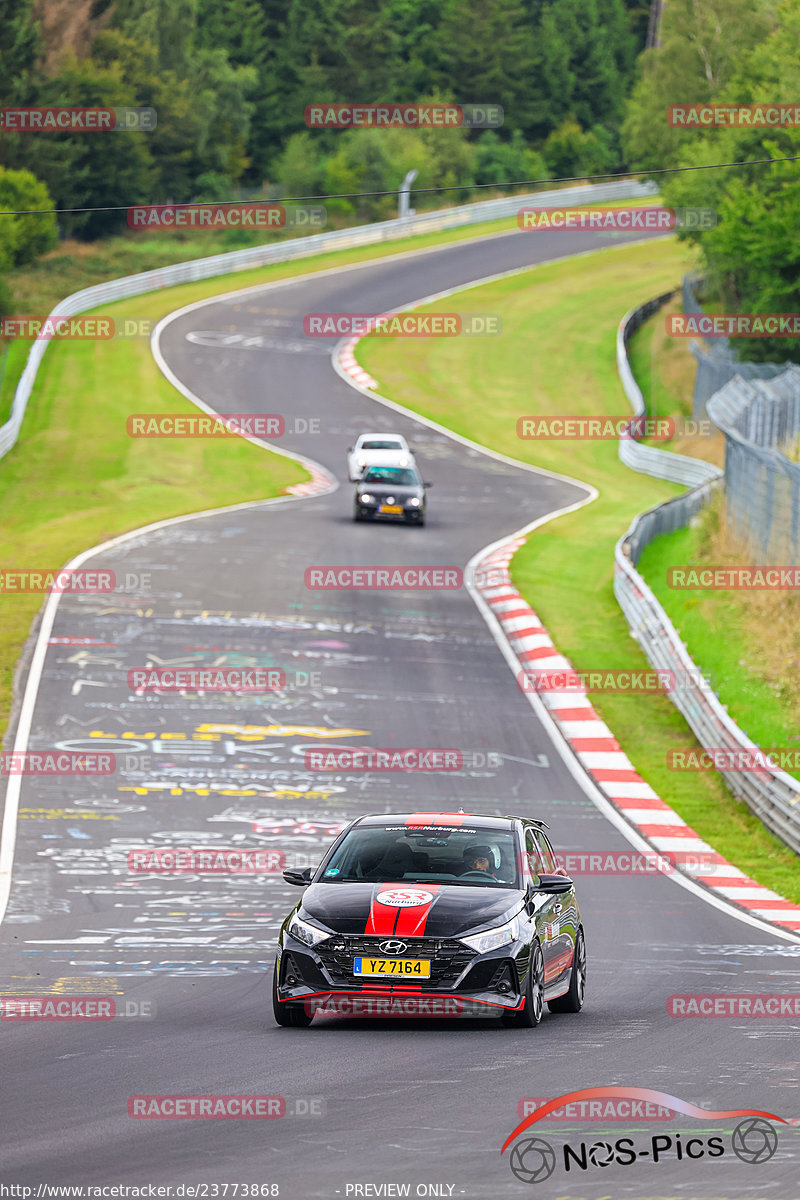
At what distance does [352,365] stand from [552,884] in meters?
51.3

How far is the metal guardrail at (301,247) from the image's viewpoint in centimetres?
6249

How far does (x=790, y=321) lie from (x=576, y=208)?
41.9m

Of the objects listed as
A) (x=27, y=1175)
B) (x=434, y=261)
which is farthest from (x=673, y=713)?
(x=434, y=261)

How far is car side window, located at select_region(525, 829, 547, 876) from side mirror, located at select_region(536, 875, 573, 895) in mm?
225

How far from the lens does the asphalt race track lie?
7.52 meters

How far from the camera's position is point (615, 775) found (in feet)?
72.0

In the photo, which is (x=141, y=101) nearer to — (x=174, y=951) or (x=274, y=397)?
(x=274, y=397)

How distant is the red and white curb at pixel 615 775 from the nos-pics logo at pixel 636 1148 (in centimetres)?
783

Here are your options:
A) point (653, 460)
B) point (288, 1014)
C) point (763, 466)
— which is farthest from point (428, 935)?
point (653, 460)

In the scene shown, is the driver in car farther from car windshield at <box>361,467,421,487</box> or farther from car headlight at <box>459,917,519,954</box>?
car windshield at <box>361,467,421,487</box>

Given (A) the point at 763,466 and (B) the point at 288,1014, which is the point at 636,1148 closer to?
(B) the point at 288,1014

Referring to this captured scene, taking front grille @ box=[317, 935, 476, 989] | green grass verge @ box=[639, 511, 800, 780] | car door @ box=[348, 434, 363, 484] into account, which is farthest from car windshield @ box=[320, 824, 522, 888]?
car door @ box=[348, 434, 363, 484]

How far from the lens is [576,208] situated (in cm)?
9369

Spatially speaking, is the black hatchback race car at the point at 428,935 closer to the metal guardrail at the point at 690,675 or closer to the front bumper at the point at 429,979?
the front bumper at the point at 429,979
